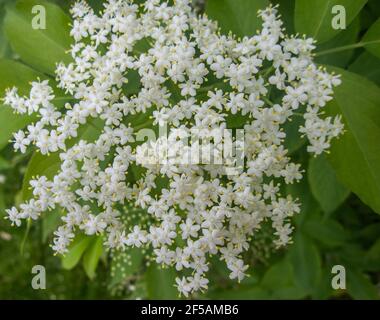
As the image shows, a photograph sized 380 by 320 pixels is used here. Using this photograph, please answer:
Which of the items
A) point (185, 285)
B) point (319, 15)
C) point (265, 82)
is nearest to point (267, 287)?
point (185, 285)

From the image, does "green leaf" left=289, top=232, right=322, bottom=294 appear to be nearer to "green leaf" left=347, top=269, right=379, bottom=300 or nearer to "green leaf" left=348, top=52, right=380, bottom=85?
"green leaf" left=347, top=269, right=379, bottom=300

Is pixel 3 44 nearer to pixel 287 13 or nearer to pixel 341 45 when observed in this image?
pixel 287 13

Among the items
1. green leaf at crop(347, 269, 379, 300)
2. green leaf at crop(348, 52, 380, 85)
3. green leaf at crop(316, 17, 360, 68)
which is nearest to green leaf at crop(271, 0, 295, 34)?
green leaf at crop(316, 17, 360, 68)

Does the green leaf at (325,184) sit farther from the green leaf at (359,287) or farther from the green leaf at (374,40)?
the green leaf at (359,287)

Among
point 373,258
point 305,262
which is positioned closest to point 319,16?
point 305,262

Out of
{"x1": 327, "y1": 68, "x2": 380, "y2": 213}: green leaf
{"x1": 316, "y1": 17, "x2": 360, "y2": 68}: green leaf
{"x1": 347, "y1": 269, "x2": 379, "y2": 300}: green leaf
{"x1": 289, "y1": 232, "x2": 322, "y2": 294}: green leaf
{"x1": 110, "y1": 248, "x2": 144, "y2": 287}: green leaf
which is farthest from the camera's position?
{"x1": 347, "y1": 269, "x2": 379, "y2": 300}: green leaf

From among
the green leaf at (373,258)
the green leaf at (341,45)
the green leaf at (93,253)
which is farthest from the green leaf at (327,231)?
the green leaf at (93,253)

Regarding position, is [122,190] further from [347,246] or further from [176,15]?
[347,246]
